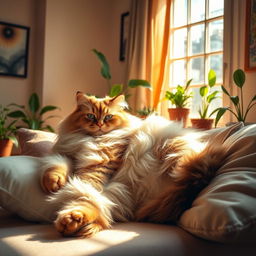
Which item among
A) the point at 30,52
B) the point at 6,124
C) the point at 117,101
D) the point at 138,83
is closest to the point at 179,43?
the point at 138,83

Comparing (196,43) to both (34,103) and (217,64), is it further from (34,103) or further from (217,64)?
(34,103)

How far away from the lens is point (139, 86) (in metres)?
3.37

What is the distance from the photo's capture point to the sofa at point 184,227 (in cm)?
80

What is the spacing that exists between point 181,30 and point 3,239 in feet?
9.77

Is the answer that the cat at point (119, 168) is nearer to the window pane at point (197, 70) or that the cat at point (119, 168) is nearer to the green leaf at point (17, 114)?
the window pane at point (197, 70)

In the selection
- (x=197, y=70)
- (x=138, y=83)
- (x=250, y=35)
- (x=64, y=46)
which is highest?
(x=64, y=46)

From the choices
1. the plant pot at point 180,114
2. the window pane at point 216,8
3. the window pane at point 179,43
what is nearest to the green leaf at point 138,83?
the plant pot at point 180,114

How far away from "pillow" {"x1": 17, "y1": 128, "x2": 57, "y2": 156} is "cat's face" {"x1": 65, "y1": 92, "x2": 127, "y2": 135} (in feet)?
1.48

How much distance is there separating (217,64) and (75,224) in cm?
250

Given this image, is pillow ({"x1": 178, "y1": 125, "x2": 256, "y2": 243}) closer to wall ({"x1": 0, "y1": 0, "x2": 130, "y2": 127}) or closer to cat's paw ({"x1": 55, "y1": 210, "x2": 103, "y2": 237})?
cat's paw ({"x1": 55, "y1": 210, "x2": 103, "y2": 237})

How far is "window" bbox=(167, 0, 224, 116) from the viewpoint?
3.06m

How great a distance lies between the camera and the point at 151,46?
11.0ft

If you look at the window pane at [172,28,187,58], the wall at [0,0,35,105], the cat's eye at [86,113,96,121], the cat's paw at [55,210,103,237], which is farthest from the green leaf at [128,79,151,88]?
the cat's paw at [55,210,103,237]

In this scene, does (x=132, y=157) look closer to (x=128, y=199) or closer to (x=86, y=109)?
(x=128, y=199)
